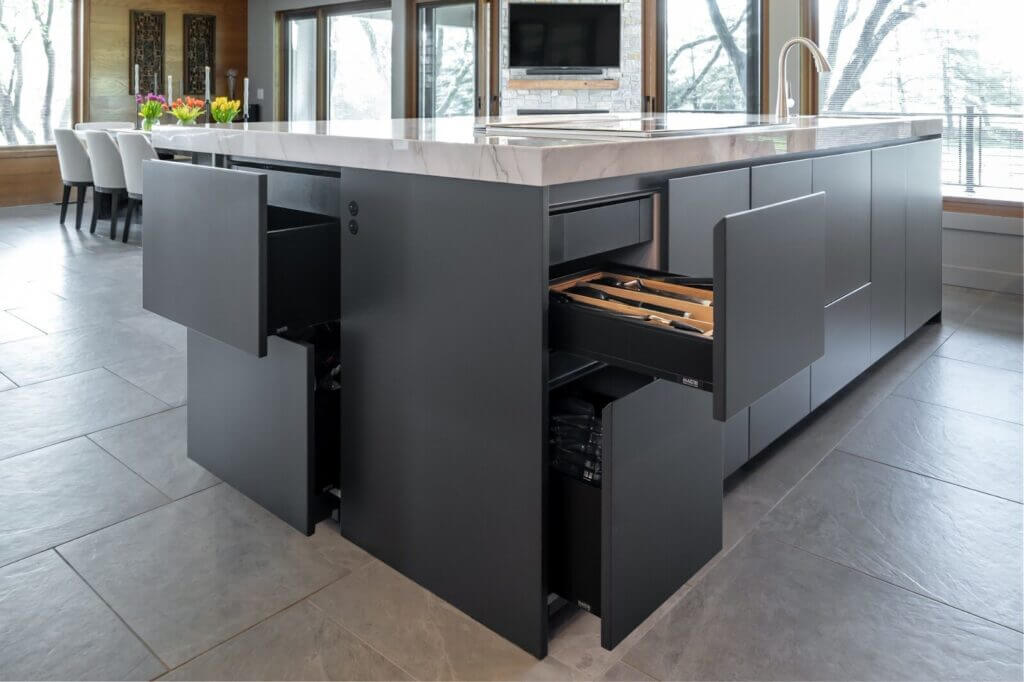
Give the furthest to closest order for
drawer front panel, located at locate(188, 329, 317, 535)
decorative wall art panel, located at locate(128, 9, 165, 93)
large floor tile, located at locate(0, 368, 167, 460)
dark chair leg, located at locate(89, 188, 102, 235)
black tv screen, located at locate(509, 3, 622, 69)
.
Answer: decorative wall art panel, located at locate(128, 9, 165, 93)
black tv screen, located at locate(509, 3, 622, 69)
dark chair leg, located at locate(89, 188, 102, 235)
large floor tile, located at locate(0, 368, 167, 460)
drawer front panel, located at locate(188, 329, 317, 535)

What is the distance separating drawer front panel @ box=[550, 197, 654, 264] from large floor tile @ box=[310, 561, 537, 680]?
2.24 ft

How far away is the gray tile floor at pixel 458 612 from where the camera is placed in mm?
1314

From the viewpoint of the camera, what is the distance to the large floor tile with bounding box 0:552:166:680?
1.28 meters

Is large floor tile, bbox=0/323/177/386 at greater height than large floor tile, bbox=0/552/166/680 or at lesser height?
greater

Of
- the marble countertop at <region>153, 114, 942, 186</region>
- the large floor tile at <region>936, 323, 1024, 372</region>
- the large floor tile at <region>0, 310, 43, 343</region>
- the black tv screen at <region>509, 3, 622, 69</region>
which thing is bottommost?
the large floor tile at <region>936, 323, 1024, 372</region>

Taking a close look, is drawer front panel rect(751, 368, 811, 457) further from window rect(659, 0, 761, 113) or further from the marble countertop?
window rect(659, 0, 761, 113)

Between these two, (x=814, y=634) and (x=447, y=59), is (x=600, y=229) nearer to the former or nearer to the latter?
(x=814, y=634)

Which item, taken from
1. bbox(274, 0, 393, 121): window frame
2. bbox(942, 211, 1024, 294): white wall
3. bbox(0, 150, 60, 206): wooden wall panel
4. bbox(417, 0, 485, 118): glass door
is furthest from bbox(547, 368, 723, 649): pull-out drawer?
bbox(0, 150, 60, 206): wooden wall panel

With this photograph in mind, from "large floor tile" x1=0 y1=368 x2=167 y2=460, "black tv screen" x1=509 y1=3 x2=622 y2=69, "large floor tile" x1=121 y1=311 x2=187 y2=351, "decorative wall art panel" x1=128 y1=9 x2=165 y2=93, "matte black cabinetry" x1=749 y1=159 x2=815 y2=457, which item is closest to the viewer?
"matte black cabinetry" x1=749 y1=159 x2=815 y2=457

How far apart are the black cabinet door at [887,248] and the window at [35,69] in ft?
27.7

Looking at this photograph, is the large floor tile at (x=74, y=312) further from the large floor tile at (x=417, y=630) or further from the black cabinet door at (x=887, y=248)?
the black cabinet door at (x=887, y=248)

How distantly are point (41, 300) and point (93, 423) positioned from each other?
2062 mm

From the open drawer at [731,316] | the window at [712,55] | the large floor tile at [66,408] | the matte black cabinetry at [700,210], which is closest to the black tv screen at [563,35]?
the window at [712,55]

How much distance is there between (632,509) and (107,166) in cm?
571
